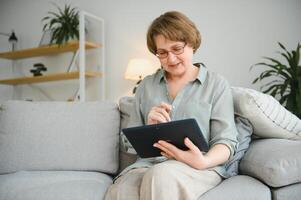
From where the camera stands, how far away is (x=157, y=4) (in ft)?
11.9

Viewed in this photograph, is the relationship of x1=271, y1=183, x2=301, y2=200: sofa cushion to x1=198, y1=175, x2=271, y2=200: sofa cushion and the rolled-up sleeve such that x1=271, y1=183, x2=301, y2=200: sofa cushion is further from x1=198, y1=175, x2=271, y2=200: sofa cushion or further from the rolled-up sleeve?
the rolled-up sleeve

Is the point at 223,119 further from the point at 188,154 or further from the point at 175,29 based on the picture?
the point at 175,29

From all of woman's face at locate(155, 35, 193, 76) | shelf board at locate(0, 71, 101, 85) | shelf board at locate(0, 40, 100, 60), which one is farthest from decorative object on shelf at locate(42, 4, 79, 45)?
woman's face at locate(155, 35, 193, 76)

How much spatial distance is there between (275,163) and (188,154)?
0.29 meters

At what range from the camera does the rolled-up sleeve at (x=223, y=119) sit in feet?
3.85

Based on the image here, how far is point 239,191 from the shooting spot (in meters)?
1.04

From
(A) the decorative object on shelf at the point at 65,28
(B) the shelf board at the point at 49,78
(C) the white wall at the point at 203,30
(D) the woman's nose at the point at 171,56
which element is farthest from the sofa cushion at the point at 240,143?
(A) the decorative object on shelf at the point at 65,28

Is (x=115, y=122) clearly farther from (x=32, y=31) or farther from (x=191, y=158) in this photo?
(x=32, y=31)

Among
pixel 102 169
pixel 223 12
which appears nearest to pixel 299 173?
pixel 102 169

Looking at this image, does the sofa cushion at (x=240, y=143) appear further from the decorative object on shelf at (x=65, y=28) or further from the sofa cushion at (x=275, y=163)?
the decorative object on shelf at (x=65, y=28)

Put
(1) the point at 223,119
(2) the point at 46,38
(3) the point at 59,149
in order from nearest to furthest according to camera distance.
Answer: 1. (1) the point at 223,119
2. (3) the point at 59,149
3. (2) the point at 46,38

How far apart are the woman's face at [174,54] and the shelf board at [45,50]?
2.51 m

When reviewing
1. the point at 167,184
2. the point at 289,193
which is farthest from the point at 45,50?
the point at 289,193

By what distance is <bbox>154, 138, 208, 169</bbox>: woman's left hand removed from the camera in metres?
1.06
